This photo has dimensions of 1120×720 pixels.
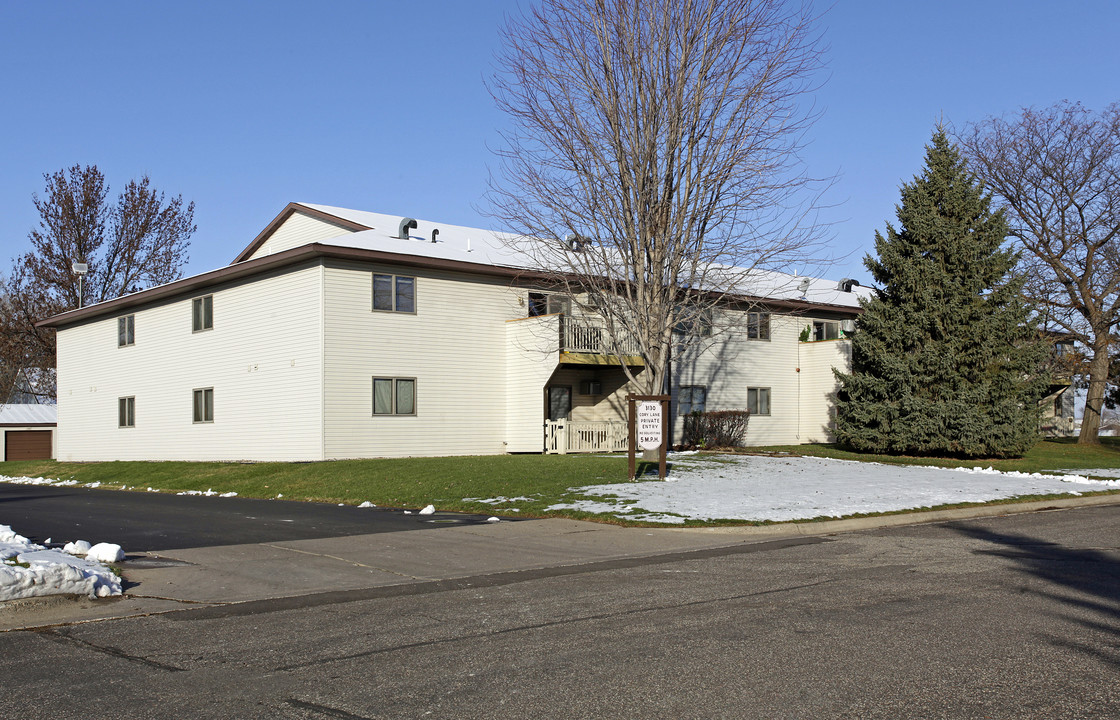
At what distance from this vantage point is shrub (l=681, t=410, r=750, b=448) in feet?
110

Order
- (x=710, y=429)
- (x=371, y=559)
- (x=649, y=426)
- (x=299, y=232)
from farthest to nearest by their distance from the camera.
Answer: (x=299, y=232)
(x=710, y=429)
(x=649, y=426)
(x=371, y=559)

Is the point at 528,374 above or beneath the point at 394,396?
A: above

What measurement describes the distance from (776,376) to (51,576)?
3182 cm

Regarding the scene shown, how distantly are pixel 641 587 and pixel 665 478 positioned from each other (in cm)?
1024

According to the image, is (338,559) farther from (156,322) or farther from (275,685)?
(156,322)

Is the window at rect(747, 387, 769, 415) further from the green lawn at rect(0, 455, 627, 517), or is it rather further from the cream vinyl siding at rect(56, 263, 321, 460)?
the cream vinyl siding at rect(56, 263, 321, 460)

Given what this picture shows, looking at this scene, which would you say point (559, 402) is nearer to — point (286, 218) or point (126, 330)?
point (286, 218)

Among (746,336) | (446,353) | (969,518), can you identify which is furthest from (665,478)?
(746,336)

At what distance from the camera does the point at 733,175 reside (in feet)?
72.2

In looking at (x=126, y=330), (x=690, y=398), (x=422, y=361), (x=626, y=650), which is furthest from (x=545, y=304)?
(x=626, y=650)

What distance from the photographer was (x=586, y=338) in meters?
29.5

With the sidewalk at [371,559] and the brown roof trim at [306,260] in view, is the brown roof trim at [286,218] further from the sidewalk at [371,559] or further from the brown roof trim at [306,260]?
the sidewalk at [371,559]

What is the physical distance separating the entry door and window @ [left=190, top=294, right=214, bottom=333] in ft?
37.1

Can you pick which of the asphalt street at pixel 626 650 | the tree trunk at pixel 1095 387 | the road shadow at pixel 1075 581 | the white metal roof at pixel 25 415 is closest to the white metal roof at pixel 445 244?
the tree trunk at pixel 1095 387
